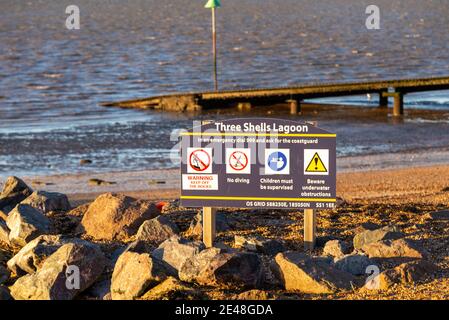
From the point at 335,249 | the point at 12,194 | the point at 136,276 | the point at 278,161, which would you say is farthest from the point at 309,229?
the point at 12,194

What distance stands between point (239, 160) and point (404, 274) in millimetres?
2374

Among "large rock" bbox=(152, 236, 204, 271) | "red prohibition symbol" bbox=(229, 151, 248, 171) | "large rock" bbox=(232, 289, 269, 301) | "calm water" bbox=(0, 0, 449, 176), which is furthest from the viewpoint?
"calm water" bbox=(0, 0, 449, 176)

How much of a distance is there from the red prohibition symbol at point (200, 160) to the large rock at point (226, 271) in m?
1.61

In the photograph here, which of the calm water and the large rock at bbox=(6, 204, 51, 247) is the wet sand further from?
the calm water

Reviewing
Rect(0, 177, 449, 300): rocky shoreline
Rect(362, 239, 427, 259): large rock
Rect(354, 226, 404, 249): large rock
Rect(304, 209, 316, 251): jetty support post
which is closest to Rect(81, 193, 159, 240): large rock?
Rect(0, 177, 449, 300): rocky shoreline

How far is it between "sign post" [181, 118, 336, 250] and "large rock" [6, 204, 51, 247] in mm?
1966

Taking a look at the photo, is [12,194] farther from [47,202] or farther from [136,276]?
[136,276]

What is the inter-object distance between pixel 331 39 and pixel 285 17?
33.2 m

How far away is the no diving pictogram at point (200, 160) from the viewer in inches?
451

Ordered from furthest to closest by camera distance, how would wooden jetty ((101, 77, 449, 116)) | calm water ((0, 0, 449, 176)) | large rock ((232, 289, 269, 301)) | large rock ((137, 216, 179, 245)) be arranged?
wooden jetty ((101, 77, 449, 116))
calm water ((0, 0, 449, 176))
large rock ((137, 216, 179, 245))
large rock ((232, 289, 269, 301))

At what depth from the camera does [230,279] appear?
9.91 meters

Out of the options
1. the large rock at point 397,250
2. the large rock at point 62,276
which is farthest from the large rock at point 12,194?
the large rock at point 397,250

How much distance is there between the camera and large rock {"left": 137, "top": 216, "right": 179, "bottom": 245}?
11.9 meters
